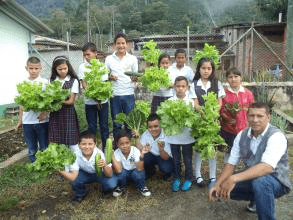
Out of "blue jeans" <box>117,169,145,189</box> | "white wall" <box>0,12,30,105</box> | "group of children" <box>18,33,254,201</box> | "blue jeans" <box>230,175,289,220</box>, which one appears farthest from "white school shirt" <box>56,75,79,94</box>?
"white wall" <box>0,12,30,105</box>

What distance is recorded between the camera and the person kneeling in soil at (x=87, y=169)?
3.82 meters

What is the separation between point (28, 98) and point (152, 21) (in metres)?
41.9

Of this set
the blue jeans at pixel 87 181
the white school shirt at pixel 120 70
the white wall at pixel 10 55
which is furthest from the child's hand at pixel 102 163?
the white wall at pixel 10 55

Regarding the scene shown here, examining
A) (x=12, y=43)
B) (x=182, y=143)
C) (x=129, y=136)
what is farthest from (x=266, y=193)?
(x=12, y=43)

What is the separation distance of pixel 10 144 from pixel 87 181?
10.2 ft

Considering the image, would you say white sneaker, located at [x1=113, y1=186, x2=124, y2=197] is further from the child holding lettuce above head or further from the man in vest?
the man in vest

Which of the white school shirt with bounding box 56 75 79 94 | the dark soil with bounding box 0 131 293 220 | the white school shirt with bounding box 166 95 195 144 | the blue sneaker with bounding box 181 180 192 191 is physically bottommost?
the dark soil with bounding box 0 131 293 220

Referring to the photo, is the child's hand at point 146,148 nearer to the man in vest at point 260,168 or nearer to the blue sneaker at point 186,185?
the blue sneaker at point 186,185

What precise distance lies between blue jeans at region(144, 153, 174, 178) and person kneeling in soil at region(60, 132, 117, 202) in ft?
2.14

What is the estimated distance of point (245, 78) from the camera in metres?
9.86

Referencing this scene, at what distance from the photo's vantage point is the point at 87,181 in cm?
394

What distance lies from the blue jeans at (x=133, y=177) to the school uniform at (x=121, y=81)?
1.09 metres

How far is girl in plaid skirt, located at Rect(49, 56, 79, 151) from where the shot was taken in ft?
13.9

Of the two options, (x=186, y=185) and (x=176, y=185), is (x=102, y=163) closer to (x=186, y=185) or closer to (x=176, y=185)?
(x=176, y=185)
